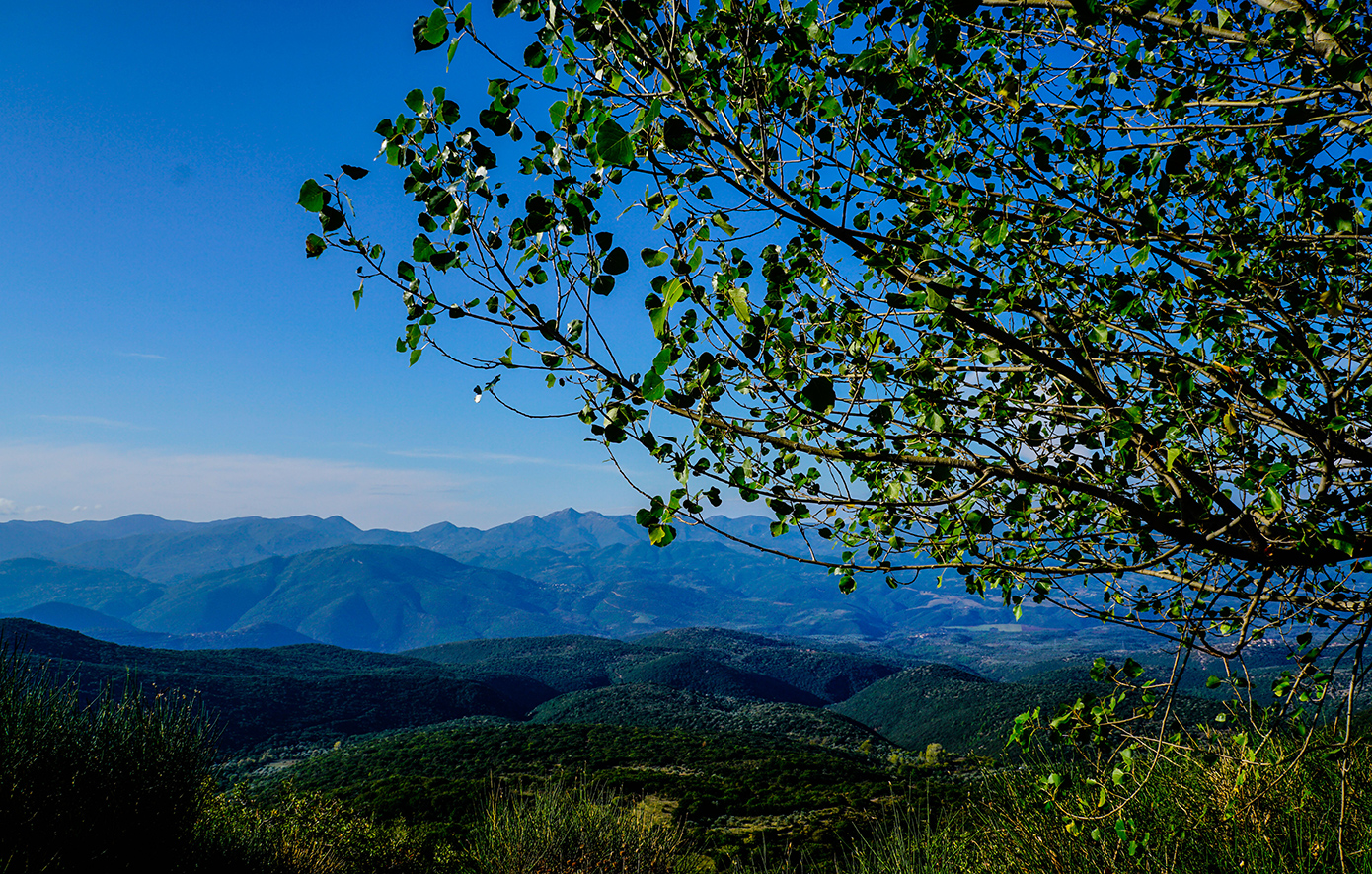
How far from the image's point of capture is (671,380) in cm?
268

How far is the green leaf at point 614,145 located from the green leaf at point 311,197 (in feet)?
2.74

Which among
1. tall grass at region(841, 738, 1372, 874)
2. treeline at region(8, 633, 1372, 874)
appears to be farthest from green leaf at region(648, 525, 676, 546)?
tall grass at region(841, 738, 1372, 874)

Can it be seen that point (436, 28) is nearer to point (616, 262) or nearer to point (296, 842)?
point (616, 262)

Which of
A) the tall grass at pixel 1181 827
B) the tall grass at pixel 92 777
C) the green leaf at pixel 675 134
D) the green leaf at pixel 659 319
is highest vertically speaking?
the green leaf at pixel 675 134

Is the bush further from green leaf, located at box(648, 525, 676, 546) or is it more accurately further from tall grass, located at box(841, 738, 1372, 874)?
green leaf, located at box(648, 525, 676, 546)

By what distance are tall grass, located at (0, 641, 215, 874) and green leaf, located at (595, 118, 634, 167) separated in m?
6.64

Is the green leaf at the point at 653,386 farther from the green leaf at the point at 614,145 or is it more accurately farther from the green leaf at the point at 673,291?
the green leaf at the point at 614,145

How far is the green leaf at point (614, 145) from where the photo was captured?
68.1 inches

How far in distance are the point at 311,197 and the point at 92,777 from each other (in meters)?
7.95

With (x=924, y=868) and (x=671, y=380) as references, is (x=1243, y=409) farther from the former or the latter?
(x=924, y=868)

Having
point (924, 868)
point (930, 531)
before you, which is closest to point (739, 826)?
point (924, 868)

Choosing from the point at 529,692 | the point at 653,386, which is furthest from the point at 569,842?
the point at 529,692

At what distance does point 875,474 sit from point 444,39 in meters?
2.58

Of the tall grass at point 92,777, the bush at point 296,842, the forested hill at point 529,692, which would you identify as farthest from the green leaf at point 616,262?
the forested hill at point 529,692
